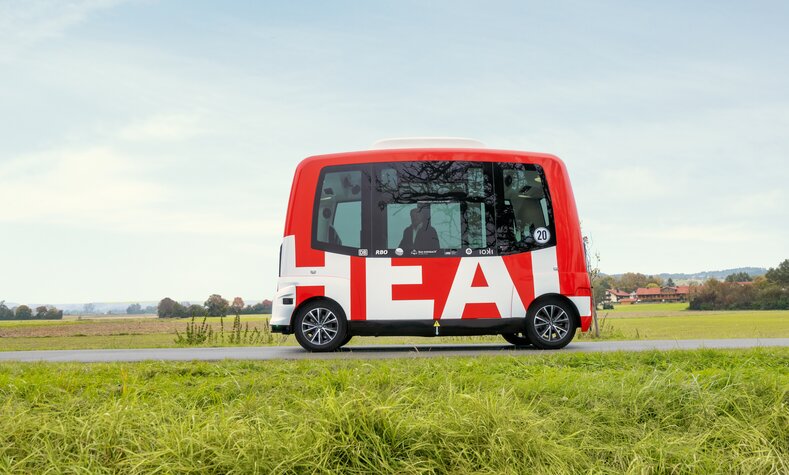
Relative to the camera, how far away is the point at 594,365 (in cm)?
795

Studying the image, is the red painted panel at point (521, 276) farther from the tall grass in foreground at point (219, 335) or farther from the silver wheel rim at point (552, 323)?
the tall grass in foreground at point (219, 335)

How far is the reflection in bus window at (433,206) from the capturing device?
34.1ft

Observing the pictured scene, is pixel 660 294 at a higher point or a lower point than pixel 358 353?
higher

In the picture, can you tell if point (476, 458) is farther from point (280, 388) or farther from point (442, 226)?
point (442, 226)

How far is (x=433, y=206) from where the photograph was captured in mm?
A: 10477

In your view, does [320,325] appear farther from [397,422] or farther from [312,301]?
[397,422]

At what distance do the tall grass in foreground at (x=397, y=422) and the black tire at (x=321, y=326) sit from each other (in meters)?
3.25

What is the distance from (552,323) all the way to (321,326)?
354 cm

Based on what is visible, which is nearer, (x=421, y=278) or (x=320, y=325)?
(x=421, y=278)

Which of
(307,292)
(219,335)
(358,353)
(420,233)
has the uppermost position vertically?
(420,233)

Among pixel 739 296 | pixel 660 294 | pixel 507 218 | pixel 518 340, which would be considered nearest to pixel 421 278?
pixel 507 218

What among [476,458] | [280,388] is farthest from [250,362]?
[476,458]

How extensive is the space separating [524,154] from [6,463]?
27.0ft

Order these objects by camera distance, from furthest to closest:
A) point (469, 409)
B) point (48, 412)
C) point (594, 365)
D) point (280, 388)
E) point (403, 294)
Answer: point (403, 294) < point (594, 365) < point (280, 388) < point (48, 412) < point (469, 409)
